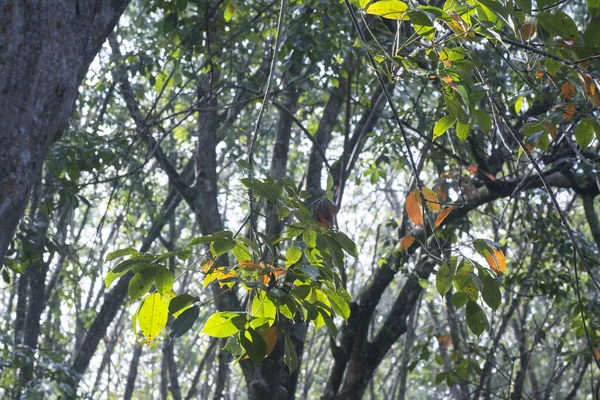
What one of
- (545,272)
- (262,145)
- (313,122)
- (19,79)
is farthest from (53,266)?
(19,79)

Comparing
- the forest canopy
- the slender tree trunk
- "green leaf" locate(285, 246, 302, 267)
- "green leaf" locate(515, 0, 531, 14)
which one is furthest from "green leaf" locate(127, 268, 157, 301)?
the slender tree trunk

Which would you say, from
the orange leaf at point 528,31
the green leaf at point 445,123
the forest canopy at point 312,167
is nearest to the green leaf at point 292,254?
the forest canopy at point 312,167

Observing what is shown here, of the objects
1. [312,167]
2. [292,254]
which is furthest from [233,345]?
[312,167]

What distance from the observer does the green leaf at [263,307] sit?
157cm

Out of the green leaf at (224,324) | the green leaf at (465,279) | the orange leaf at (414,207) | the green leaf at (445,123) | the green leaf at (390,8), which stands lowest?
the green leaf at (224,324)

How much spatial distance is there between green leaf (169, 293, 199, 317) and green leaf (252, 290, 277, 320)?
0.12m

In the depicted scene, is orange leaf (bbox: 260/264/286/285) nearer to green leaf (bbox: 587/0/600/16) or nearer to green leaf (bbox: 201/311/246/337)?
green leaf (bbox: 201/311/246/337)

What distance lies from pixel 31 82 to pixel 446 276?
107cm

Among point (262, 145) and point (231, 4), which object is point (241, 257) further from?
point (262, 145)

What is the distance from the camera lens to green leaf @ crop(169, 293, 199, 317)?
5.00 feet

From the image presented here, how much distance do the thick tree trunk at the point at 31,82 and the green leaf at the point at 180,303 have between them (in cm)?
47

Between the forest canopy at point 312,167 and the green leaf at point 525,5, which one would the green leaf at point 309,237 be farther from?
the green leaf at point 525,5

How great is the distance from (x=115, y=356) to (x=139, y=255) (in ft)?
53.9

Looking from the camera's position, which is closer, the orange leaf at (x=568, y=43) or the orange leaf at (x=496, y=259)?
the orange leaf at (x=496, y=259)
